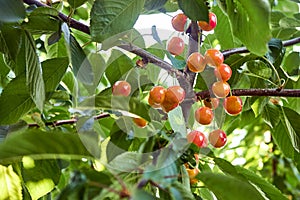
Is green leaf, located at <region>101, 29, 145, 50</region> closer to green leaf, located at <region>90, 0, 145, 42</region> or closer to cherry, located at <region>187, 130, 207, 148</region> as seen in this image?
green leaf, located at <region>90, 0, 145, 42</region>

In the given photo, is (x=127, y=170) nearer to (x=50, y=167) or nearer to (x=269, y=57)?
(x=50, y=167)

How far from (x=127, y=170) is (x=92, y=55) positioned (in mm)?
304

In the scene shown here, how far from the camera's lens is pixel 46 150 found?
0.37m

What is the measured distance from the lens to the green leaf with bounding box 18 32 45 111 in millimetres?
565

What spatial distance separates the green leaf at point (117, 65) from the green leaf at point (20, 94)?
2.8 inches

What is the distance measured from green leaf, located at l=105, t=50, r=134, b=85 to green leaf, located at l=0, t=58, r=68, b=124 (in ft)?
0.24

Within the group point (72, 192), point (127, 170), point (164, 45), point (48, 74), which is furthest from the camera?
point (164, 45)

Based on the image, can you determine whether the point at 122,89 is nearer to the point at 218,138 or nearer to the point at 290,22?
the point at 218,138

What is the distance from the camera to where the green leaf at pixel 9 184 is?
70cm

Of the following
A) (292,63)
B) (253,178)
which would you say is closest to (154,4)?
(253,178)

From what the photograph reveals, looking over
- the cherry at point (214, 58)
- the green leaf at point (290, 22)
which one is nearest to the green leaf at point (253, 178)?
the cherry at point (214, 58)

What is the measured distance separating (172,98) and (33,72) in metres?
0.17

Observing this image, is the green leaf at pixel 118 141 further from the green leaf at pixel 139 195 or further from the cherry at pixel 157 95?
the green leaf at pixel 139 195

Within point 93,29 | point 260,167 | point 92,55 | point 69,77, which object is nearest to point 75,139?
point 93,29
